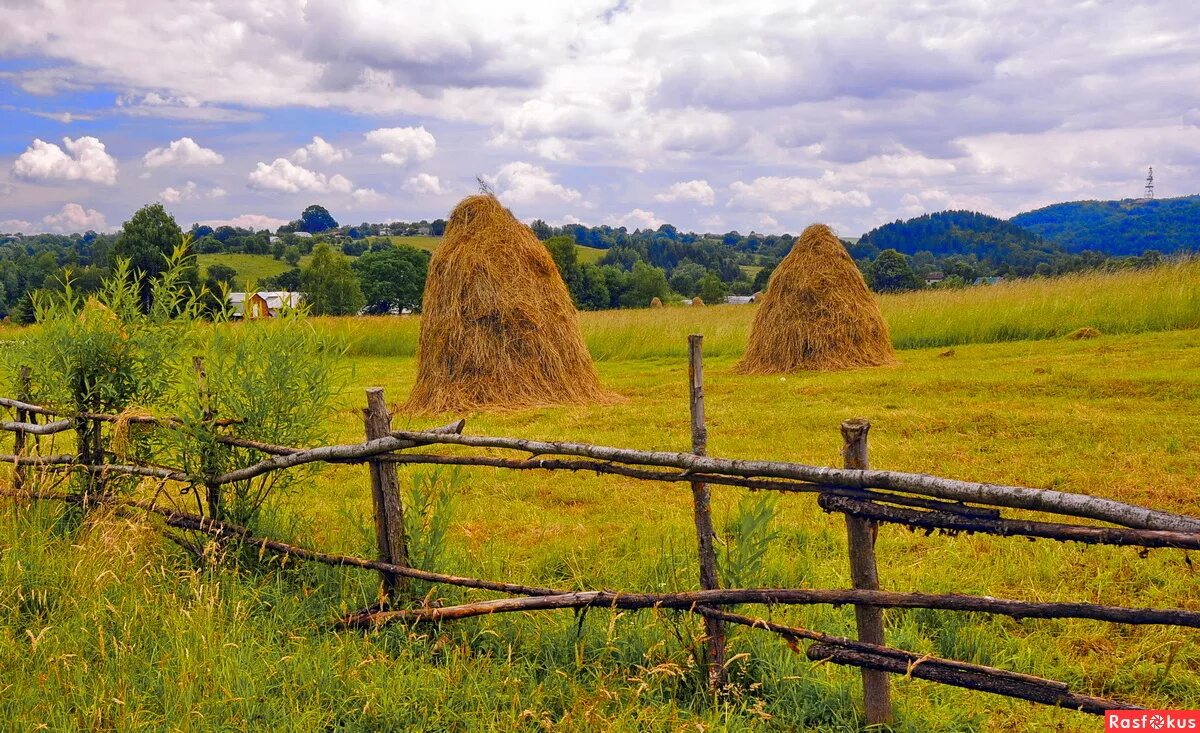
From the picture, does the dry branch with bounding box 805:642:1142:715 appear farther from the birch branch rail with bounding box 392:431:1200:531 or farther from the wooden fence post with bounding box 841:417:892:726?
the birch branch rail with bounding box 392:431:1200:531

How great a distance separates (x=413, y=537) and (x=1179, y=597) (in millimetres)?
3681

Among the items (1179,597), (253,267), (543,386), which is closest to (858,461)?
(1179,597)

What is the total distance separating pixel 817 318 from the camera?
42.2 ft

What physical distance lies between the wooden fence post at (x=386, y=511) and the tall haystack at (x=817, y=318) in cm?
977

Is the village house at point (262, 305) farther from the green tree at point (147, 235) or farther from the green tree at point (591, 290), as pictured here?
the green tree at point (591, 290)

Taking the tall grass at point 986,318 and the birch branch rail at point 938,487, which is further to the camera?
the tall grass at point 986,318

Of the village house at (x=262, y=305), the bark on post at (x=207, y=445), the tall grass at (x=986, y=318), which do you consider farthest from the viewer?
the tall grass at (x=986, y=318)

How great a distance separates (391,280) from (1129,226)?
7358 cm

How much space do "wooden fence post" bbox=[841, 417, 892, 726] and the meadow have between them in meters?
0.10

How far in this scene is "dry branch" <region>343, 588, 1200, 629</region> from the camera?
2.32 m

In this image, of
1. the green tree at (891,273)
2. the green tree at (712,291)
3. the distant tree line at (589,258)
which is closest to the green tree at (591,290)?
the distant tree line at (589,258)

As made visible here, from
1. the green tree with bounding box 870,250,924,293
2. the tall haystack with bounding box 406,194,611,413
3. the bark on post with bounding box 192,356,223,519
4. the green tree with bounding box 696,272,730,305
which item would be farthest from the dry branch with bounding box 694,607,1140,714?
the green tree with bounding box 696,272,730,305

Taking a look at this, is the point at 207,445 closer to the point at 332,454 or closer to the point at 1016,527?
the point at 332,454

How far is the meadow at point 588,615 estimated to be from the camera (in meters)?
2.78
